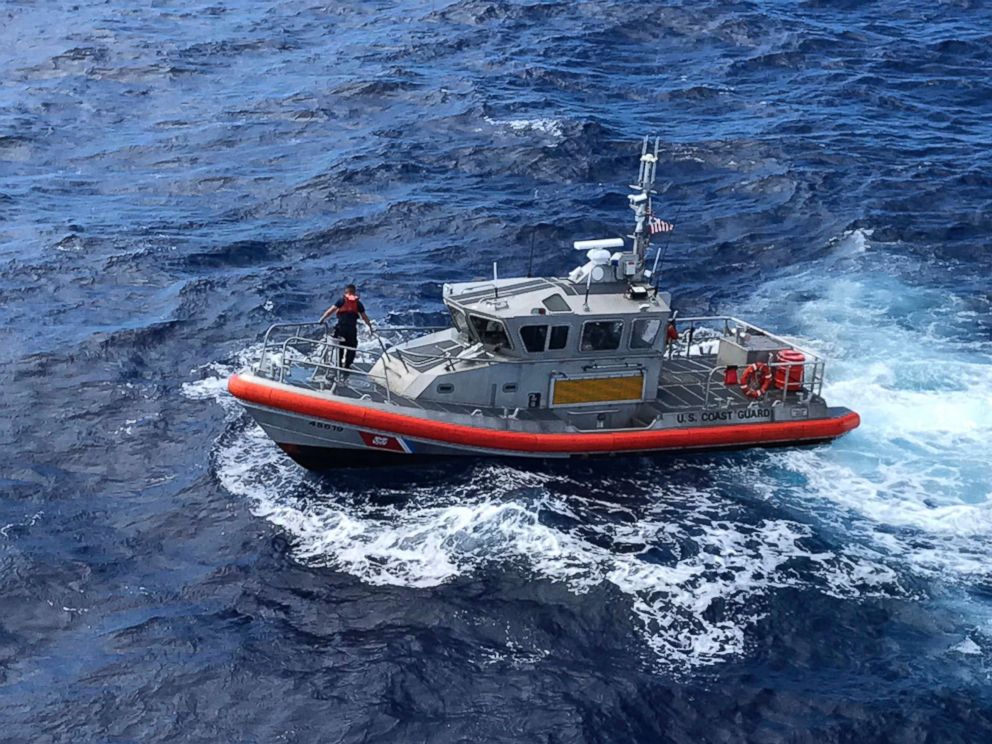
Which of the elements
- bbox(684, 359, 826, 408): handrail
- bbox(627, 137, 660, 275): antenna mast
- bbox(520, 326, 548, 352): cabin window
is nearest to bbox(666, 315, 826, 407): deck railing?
bbox(684, 359, 826, 408): handrail

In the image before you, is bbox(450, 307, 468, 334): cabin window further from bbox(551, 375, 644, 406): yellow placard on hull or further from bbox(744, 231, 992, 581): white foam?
bbox(744, 231, 992, 581): white foam

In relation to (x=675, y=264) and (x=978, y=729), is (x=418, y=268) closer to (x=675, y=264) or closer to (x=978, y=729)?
(x=675, y=264)

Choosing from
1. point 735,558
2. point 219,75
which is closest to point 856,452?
point 735,558

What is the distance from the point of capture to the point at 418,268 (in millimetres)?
31062

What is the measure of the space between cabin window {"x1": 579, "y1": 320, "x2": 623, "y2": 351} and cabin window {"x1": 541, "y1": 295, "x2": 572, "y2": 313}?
0.48 meters

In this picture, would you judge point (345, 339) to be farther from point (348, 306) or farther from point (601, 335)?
point (601, 335)

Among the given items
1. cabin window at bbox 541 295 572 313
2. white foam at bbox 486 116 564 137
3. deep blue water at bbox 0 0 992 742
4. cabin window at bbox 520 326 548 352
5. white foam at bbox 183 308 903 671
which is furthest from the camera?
white foam at bbox 486 116 564 137

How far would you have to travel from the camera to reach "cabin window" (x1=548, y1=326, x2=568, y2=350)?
901 inches

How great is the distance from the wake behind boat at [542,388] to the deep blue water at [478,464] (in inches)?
26.3

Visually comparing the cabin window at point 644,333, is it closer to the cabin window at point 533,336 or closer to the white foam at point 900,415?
the cabin window at point 533,336

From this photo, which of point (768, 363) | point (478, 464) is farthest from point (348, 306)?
point (768, 363)

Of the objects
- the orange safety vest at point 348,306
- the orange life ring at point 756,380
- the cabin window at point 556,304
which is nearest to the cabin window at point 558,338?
the cabin window at point 556,304

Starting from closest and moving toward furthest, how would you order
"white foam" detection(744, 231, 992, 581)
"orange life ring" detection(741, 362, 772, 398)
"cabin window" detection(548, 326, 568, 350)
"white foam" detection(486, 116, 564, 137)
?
"white foam" detection(744, 231, 992, 581)
"cabin window" detection(548, 326, 568, 350)
"orange life ring" detection(741, 362, 772, 398)
"white foam" detection(486, 116, 564, 137)

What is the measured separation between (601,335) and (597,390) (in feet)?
3.81
